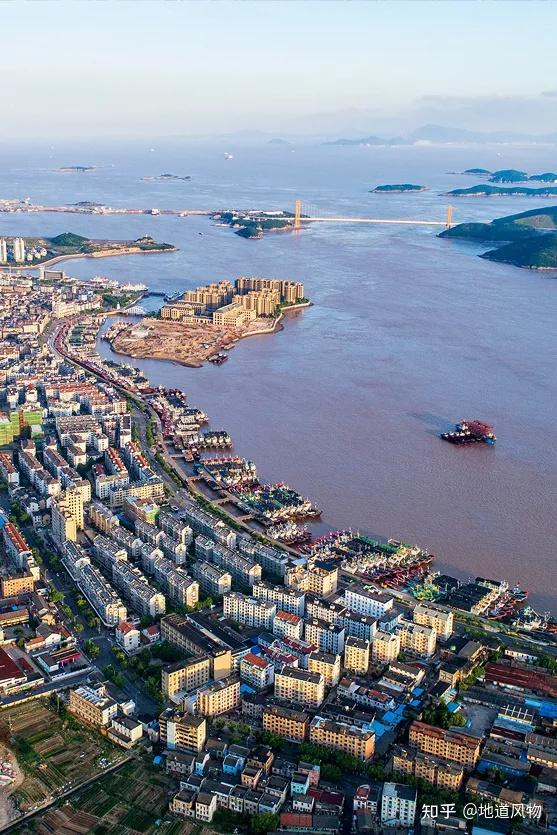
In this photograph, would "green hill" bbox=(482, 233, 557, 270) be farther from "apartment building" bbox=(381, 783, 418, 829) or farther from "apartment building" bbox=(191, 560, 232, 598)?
"apartment building" bbox=(381, 783, 418, 829)

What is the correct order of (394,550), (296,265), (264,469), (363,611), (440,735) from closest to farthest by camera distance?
(440,735) → (363,611) → (394,550) → (264,469) → (296,265)

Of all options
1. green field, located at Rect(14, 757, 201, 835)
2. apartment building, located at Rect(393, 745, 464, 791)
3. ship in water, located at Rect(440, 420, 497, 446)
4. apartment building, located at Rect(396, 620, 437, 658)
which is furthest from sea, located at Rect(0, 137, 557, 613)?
green field, located at Rect(14, 757, 201, 835)

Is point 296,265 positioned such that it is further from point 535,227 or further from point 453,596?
point 453,596

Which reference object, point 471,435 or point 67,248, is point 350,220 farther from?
point 471,435

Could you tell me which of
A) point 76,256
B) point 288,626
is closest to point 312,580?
point 288,626

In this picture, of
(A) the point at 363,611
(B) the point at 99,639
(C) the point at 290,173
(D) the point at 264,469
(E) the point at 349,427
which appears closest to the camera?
(B) the point at 99,639

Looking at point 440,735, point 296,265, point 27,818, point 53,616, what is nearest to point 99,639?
point 53,616
